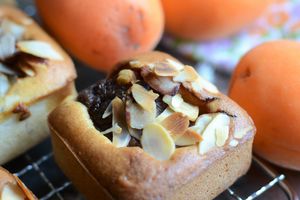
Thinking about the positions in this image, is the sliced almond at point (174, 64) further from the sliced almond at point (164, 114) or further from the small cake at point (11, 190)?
the small cake at point (11, 190)

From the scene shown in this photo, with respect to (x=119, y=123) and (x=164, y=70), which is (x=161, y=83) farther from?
(x=119, y=123)

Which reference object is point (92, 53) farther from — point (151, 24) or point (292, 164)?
point (292, 164)

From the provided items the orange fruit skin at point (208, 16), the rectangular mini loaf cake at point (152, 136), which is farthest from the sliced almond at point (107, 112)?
the orange fruit skin at point (208, 16)

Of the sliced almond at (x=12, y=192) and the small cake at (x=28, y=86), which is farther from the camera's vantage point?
the small cake at (x=28, y=86)

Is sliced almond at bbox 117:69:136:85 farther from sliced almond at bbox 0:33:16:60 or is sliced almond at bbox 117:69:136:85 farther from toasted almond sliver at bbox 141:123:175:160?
sliced almond at bbox 0:33:16:60

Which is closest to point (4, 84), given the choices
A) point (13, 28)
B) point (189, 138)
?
point (13, 28)

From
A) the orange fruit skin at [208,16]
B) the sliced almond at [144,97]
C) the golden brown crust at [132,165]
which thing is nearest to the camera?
the golden brown crust at [132,165]

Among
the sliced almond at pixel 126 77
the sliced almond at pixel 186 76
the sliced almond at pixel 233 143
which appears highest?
the sliced almond at pixel 186 76
